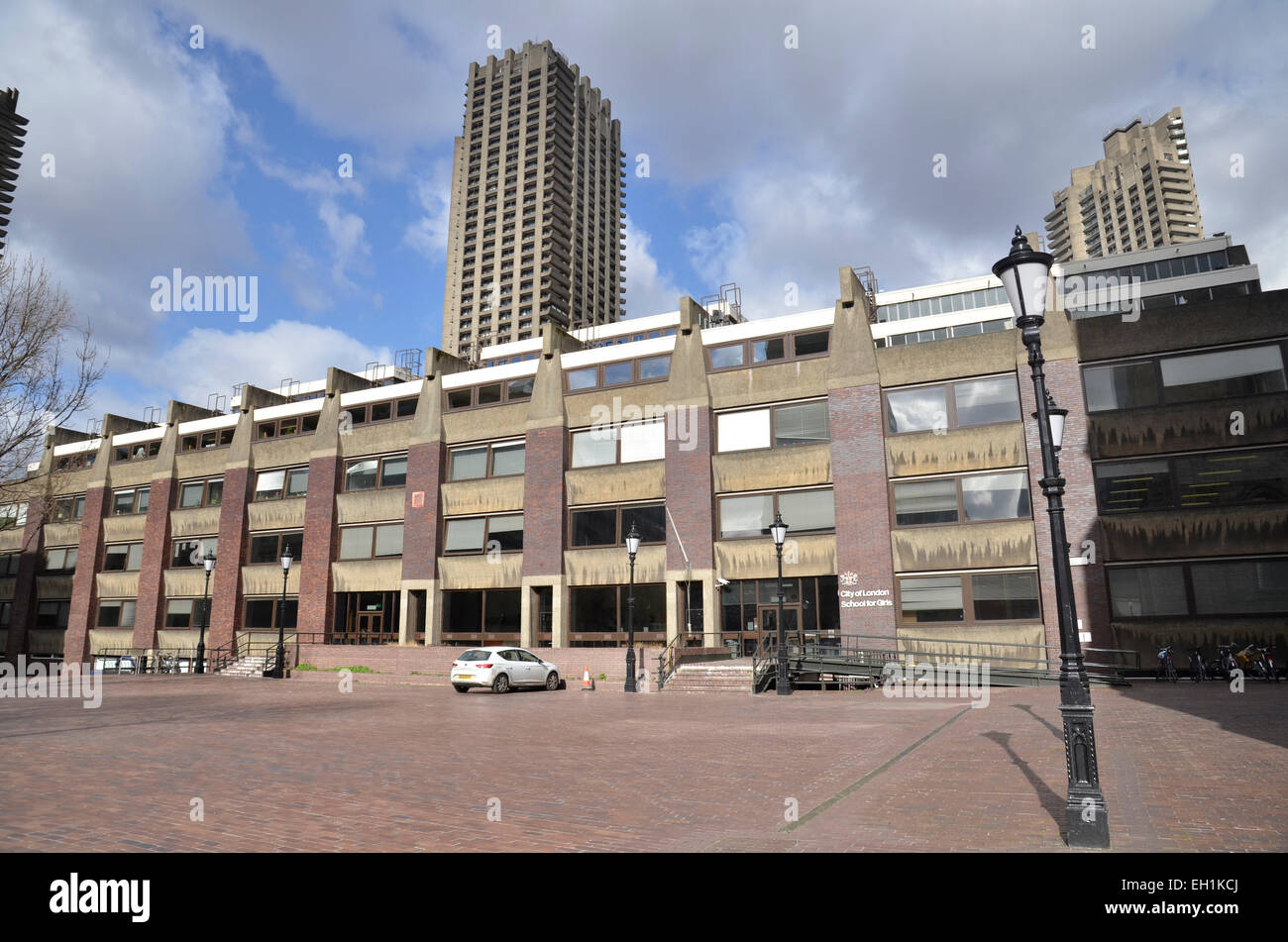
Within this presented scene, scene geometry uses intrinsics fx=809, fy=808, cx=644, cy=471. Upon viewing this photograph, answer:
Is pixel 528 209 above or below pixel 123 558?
above

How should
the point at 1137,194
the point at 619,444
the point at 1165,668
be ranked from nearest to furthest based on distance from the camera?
the point at 1165,668 → the point at 619,444 → the point at 1137,194

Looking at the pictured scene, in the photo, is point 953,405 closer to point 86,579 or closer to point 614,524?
point 614,524

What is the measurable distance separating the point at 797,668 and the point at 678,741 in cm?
1367

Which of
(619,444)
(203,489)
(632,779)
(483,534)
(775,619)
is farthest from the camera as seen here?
(203,489)

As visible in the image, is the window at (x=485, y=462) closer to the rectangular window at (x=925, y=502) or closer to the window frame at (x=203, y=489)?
the window frame at (x=203, y=489)

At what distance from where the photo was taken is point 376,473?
131ft

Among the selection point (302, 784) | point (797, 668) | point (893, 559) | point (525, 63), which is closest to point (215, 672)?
point (797, 668)

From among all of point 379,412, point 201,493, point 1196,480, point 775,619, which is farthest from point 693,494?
point 201,493

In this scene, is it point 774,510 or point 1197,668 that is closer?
point 1197,668

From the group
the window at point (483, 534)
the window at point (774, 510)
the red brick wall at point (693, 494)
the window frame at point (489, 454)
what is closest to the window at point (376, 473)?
the window frame at point (489, 454)

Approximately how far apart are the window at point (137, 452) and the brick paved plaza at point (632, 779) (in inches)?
1451

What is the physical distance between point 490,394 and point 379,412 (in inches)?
284
